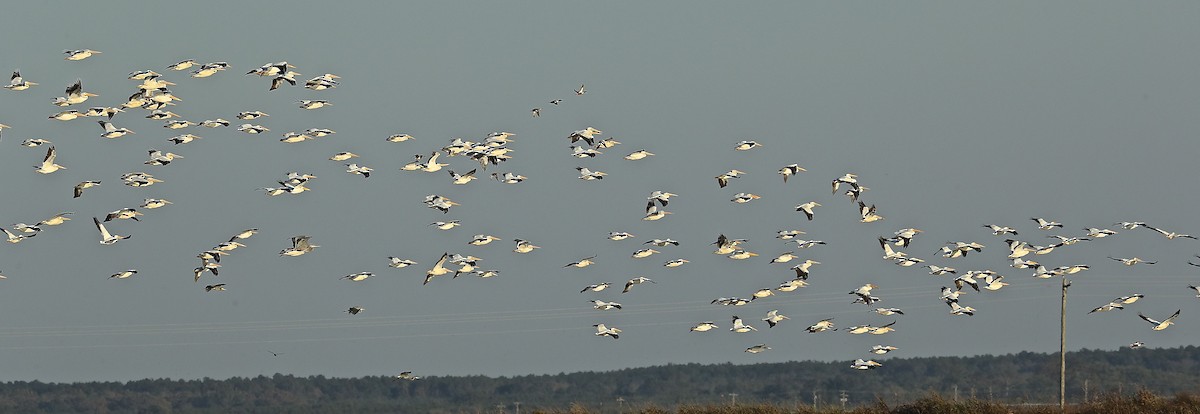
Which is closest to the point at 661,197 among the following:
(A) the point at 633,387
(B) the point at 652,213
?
(B) the point at 652,213

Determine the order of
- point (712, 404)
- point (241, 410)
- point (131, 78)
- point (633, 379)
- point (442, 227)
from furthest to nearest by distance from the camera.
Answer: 1. point (633, 379)
2. point (241, 410)
3. point (712, 404)
4. point (442, 227)
5. point (131, 78)

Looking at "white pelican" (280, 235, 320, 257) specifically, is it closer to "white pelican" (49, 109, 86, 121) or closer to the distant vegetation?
"white pelican" (49, 109, 86, 121)

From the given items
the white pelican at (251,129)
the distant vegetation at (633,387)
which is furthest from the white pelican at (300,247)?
the distant vegetation at (633,387)

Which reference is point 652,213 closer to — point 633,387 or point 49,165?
point 49,165

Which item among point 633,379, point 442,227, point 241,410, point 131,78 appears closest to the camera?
point 131,78

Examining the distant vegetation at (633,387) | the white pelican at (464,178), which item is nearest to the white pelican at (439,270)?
the white pelican at (464,178)

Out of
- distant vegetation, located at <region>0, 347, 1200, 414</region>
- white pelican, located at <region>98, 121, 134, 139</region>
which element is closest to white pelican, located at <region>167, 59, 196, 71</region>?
white pelican, located at <region>98, 121, 134, 139</region>

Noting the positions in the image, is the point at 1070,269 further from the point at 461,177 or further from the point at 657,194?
the point at 461,177

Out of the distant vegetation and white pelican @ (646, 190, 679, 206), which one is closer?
white pelican @ (646, 190, 679, 206)

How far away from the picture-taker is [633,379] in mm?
146375

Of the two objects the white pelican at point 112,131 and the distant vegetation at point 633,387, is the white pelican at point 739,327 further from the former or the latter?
the distant vegetation at point 633,387

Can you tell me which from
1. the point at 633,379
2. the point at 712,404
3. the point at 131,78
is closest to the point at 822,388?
the point at 633,379

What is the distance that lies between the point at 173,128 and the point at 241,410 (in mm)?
74409

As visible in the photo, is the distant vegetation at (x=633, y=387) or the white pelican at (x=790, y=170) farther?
the distant vegetation at (x=633, y=387)
